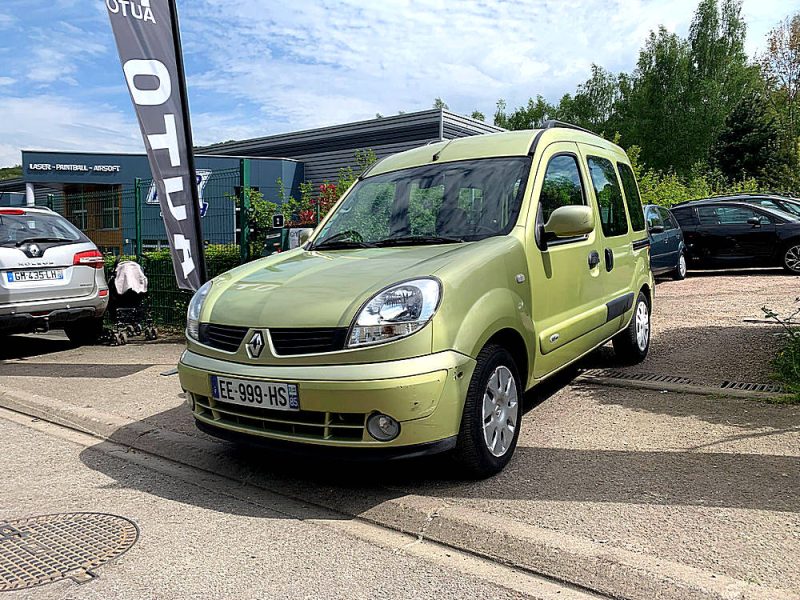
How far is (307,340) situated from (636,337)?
159 inches

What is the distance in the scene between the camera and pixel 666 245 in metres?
13.9

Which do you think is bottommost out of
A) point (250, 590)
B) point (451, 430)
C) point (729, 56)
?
point (250, 590)

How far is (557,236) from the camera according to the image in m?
4.47

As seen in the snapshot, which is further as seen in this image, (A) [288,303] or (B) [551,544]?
(A) [288,303]

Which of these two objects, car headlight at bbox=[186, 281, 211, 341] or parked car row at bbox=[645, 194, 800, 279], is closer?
car headlight at bbox=[186, 281, 211, 341]

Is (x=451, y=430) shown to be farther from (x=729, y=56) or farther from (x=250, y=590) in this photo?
(x=729, y=56)

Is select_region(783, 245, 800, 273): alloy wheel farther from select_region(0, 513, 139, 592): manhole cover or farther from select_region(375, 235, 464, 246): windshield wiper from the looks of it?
select_region(0, 513, 139, 592): manhole cover

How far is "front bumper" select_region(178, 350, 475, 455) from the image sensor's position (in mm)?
3352

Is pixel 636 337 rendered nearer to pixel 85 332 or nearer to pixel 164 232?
pixel 164 232

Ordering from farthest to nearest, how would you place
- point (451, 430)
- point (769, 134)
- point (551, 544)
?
1. point (769, 134)
2. point (451, 430)
3. point (551, 544)

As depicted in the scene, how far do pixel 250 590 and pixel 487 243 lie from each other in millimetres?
2256

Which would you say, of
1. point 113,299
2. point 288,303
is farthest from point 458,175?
point 113,299

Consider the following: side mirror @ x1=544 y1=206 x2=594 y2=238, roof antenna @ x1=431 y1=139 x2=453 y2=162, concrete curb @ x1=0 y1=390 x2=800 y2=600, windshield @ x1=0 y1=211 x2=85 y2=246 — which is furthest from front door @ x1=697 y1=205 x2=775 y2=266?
concrete curb @ x1=0 y1=390 x2=800 y2=600

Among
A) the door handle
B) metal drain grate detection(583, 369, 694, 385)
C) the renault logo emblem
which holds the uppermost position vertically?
the door handle
